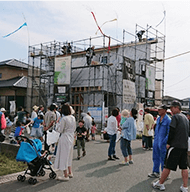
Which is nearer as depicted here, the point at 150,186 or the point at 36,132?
the point at 150,186

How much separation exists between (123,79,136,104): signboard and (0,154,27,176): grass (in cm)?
1201

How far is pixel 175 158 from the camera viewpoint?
441 centimetres

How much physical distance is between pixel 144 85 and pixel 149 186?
57.0ft

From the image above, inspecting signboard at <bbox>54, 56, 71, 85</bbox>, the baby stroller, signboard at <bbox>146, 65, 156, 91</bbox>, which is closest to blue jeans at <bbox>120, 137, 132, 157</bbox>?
the baby stroller

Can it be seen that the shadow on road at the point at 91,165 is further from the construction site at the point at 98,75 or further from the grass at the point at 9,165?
the construction site at the point at 98,75

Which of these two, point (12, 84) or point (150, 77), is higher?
point (150, 77)

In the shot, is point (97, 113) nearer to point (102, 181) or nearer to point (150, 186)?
point (102, 181)

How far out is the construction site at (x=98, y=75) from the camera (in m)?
18.4

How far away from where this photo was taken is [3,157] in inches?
278

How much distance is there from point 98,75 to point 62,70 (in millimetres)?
2986

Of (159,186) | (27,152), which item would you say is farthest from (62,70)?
(159,186)

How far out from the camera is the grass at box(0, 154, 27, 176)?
5.73 meters

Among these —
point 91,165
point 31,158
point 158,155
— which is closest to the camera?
point 31,158

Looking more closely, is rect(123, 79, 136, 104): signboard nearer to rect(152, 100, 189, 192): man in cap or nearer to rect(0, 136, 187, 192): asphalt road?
rect(0, 136, 187, 192): asphalt road
